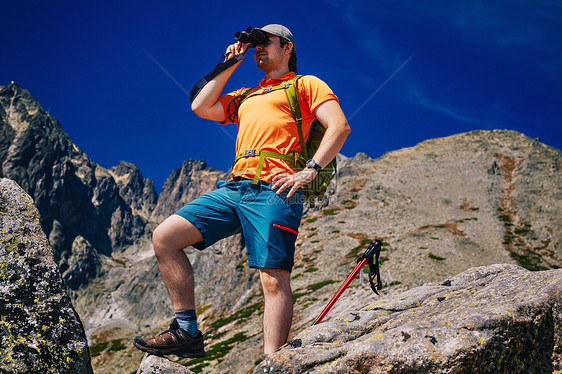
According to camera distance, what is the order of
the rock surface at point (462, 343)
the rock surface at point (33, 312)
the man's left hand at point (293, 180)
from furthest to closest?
the man's left hand at point (293, 180)
the rock surface at point (33, 312)
the rock surface at point (462, 343)

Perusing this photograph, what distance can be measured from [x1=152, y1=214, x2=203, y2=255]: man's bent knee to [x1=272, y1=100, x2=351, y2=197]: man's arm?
50.2 inches

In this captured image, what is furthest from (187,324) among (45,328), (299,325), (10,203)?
(299,325)

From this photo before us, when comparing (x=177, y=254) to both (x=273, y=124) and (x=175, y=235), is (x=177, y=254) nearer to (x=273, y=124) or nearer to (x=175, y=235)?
(x=175, y=235)

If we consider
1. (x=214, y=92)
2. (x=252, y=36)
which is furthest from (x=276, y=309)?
(x=252, y=36)

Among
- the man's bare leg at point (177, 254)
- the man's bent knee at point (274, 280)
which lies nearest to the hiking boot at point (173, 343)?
the man's bare leg at point (177, 254)

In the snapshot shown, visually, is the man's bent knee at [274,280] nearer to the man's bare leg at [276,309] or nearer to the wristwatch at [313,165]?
the man's bare leg at [276,309]

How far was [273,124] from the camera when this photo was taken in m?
5.99

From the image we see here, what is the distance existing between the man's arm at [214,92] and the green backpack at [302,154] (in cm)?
50

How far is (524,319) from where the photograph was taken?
14.9ft

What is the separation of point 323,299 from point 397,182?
78.7 meters

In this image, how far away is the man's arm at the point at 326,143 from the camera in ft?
18.2

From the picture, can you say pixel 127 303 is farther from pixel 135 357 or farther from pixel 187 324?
pixel 187 324

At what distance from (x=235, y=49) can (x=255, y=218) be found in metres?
2.94

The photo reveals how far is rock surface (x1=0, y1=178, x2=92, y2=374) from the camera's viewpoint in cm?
Result: 454
